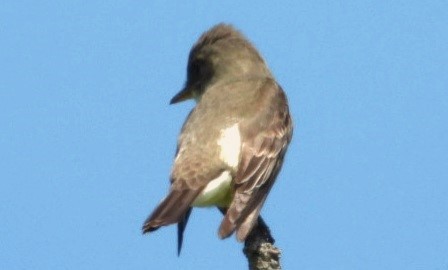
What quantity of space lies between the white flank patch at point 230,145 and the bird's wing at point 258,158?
0.12 ft

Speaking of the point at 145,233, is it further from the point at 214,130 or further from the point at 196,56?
the point at 196,56

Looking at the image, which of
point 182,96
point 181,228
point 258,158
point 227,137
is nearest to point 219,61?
point 182,96

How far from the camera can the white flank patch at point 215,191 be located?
8.05 metres

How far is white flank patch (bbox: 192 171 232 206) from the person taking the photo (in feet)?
26.4

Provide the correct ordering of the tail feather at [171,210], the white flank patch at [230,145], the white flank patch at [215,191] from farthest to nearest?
the white flank patch at [230,145]
the white flank patch at [215,191]
the tail feather at [171,210]

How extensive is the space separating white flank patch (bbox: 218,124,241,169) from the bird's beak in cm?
132

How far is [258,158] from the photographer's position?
841cm

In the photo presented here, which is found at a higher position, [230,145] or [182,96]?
[182,96]

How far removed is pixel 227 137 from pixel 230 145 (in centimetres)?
9

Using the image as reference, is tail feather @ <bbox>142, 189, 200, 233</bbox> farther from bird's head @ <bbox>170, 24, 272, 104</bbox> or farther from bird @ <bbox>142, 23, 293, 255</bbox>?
bird's head @ <bbox>170, 24, 272, 104</bbox>

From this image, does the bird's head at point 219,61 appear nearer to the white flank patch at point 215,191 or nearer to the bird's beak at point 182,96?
the bird's beak at point 182,96

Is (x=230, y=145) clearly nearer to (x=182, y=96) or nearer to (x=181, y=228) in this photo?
(x=181, y=228)

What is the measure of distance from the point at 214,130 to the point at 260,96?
23.3 inches

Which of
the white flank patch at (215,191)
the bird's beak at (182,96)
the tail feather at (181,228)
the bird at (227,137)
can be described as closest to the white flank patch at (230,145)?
the bird at (227,137)
